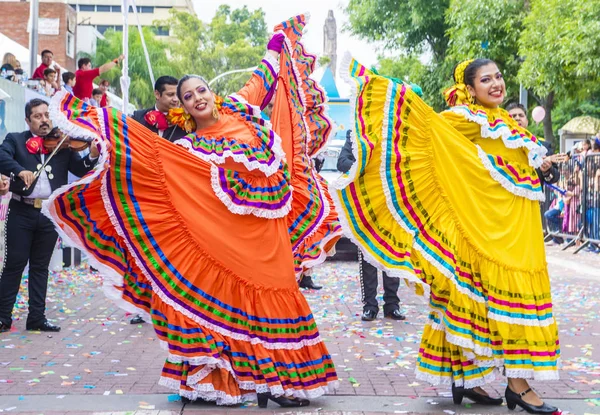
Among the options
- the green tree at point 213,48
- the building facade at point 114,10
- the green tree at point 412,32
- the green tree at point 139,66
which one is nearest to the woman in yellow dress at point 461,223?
the green tree at point 412,32

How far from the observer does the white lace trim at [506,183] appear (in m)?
4.92

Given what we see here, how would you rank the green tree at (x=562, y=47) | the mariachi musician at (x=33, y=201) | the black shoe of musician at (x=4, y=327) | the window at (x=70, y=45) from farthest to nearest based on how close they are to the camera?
the window at (x=70, y=45) → the green tree at (x=562, y=47) → the black shoe of musician at (x=4, y=327) → the mariachi musician at (x=33, y=201)

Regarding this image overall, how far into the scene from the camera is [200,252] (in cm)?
505

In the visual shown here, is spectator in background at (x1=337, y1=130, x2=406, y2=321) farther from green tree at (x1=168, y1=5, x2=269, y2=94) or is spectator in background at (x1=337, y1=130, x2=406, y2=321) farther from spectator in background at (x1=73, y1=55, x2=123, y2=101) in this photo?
green tree at (x1=168, y1=5, x2=269, y2=94)

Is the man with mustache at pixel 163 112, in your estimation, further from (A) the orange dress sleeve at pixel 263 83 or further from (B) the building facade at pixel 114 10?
(B) the building facade at pixel 114 10

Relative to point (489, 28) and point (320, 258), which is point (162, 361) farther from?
point (489, 28)

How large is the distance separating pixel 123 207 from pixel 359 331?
3.35m

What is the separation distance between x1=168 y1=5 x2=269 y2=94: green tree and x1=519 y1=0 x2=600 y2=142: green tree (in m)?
28.2

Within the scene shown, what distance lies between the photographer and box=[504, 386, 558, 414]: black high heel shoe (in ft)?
15.8

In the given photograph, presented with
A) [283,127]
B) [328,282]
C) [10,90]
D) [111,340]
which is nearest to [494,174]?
[283,127]

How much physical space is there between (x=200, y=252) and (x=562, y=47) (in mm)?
15548

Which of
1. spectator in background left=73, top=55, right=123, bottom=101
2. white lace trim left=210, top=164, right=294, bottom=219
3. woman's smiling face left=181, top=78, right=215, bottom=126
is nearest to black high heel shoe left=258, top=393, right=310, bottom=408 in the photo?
white lace trim left=210, top=164, right=294, bottom=219

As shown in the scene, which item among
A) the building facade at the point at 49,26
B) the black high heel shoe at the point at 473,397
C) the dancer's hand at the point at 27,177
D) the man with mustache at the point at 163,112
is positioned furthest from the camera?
the building facade at the point at 49,26

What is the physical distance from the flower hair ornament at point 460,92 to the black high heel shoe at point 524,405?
1.68m
